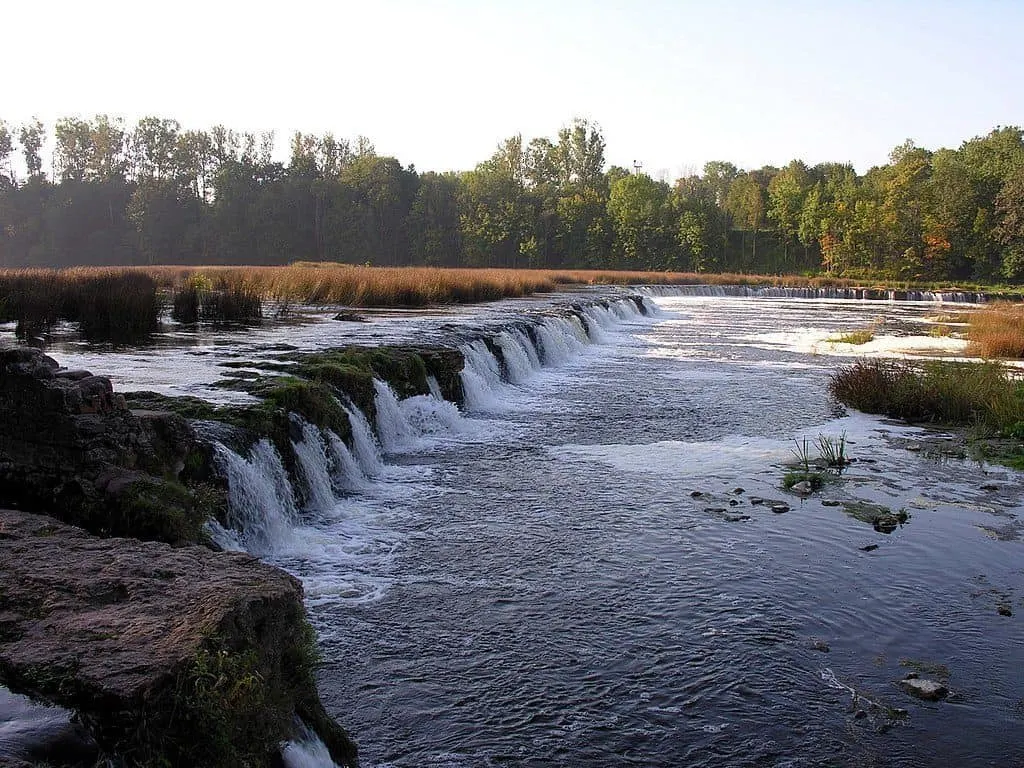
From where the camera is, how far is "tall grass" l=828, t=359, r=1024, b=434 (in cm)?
1282

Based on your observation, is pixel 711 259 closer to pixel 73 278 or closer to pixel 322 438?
pixel 73 278

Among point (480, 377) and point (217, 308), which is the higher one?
point (217, 308)

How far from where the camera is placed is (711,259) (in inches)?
3615

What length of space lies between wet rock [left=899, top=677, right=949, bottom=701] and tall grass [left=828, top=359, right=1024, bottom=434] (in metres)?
8.39

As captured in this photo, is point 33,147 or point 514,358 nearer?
point 514,358

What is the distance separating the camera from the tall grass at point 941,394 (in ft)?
42.1

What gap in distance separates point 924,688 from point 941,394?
32.2ft

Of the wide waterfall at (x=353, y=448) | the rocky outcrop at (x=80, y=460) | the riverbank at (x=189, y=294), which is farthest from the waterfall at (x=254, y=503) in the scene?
the riverbank at (x=189, y=294)

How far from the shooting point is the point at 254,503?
7.71m

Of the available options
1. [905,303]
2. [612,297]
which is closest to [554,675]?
[612,297]

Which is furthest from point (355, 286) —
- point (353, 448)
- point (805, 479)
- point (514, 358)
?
point (805, 479)

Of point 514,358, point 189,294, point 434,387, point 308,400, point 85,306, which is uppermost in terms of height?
point 189,294

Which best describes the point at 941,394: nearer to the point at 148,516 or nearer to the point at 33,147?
the point at 148,516

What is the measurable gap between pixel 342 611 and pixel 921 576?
4849 mm
